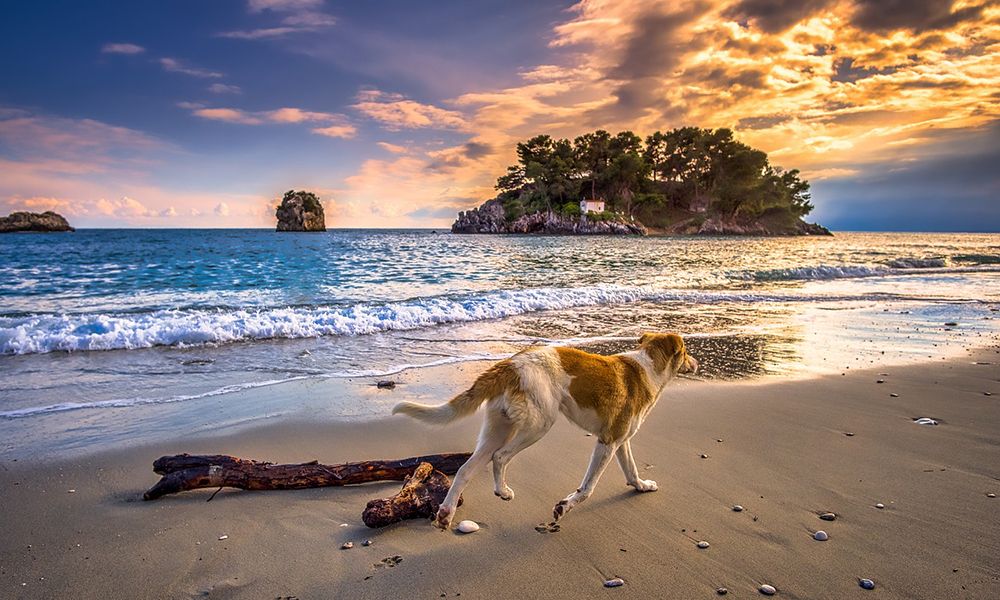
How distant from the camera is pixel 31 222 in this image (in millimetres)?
107125

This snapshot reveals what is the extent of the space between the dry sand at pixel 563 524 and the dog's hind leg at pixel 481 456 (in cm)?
17

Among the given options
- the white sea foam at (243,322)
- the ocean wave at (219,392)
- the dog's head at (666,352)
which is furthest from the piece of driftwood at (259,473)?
the white sea foam at (243,322)

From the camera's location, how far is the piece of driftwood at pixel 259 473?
146 inches

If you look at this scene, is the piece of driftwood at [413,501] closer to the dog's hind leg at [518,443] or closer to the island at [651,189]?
the dog's hind leg at [518,443]

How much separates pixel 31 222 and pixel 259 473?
485ft

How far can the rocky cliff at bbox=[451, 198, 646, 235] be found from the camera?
Answer: 113 m

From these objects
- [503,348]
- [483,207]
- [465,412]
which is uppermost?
[483,207]

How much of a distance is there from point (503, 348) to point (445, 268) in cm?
1733

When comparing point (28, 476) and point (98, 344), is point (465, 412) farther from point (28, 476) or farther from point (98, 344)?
point (98, 344)

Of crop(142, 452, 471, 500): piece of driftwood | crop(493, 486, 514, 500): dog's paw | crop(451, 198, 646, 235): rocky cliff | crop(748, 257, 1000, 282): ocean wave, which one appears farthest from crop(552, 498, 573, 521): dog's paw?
Answer: crop(451, 198, 646, 235): rocky cliff

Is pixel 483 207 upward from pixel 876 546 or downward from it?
upward

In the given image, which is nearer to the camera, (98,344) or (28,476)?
(28,476)

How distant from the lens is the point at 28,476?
409 centimetres

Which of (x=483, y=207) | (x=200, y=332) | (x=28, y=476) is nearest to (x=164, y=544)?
(x=28, y=476)
